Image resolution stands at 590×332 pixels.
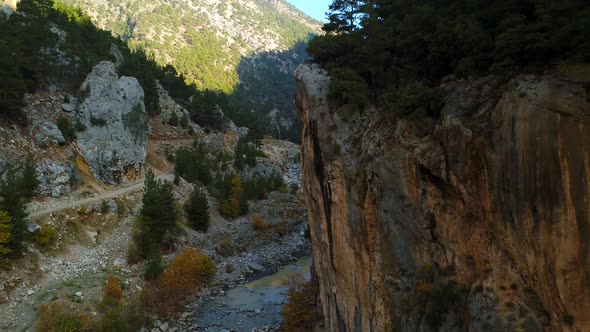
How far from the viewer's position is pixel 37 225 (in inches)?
1431

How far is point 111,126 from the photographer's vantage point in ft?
172

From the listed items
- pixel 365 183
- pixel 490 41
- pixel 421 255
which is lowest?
pixel 421 255

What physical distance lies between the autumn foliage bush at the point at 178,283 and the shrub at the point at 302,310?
33.7 ft

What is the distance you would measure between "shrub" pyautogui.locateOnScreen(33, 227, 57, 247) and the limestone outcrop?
12348 millimetres

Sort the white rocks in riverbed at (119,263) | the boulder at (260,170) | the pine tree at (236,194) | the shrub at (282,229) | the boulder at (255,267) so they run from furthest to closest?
the boulder at (260,170), the pine tree at (236,194), the shrub at (282,229), the boulder at (255,267), the white rocks in riverbed at (119,263)

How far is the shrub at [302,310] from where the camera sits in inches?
1175

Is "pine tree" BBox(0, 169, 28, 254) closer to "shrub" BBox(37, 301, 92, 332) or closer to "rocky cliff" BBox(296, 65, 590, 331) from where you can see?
"shrub" BBox(37, 301, 92, 332)

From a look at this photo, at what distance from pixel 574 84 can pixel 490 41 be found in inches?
188

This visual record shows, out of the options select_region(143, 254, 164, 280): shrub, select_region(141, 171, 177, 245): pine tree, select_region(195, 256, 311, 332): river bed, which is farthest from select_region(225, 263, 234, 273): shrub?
select_region(143, 254, 164, 280): shrub

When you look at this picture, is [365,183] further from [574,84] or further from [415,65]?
[574,84]

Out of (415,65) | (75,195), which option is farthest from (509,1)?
(75,195)

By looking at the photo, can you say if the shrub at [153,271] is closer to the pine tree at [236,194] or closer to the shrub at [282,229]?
the pine tree at [236,194]

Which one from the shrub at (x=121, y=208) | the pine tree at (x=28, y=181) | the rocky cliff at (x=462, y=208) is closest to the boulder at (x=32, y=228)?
the pine tree at (x=28, y=181)

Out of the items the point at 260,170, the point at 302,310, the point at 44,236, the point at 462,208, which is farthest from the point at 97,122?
the point at 462,208
